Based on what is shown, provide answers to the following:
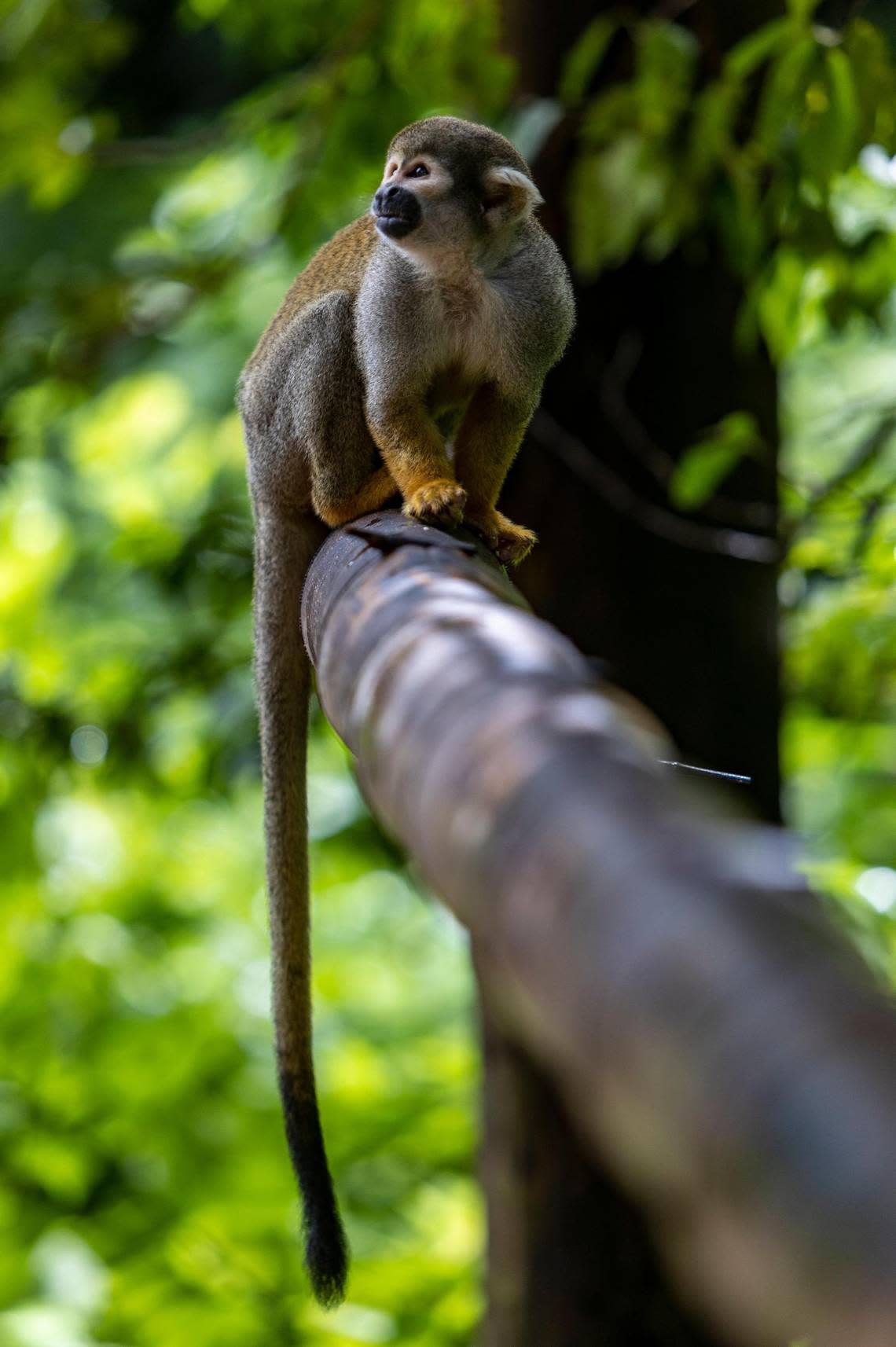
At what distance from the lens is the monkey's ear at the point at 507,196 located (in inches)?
97.1

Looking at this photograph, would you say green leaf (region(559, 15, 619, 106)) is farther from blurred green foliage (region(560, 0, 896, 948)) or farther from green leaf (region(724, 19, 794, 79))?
green leaf (region(724, 19, 794, 79))

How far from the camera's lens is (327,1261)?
1.99 metres

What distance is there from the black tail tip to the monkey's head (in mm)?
1650

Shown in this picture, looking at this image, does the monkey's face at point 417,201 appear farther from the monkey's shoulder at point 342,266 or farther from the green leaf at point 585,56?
the green leaf at point 585,56

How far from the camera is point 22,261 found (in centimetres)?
667

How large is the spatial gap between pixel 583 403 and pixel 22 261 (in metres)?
3.89

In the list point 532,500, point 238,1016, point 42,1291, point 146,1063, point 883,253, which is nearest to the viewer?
point 883,253

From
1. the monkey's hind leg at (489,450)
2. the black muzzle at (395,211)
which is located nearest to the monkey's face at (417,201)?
the black muzzle at (395,211)

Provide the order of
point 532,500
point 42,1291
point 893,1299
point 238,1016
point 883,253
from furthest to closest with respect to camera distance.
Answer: point 238,1016 → point 42,1291 → point 532,500 → point 883,253 → point 893,1299

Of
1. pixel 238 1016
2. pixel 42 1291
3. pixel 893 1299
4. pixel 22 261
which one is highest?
pixel 893 1299

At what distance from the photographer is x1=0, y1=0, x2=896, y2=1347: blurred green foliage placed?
9.75 ft

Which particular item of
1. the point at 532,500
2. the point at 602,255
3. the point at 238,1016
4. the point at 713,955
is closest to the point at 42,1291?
the point at 238,1016

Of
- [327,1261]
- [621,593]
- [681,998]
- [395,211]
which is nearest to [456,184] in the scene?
[395,211]

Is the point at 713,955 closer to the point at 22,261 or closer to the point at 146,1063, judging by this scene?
the point at 146,1063
